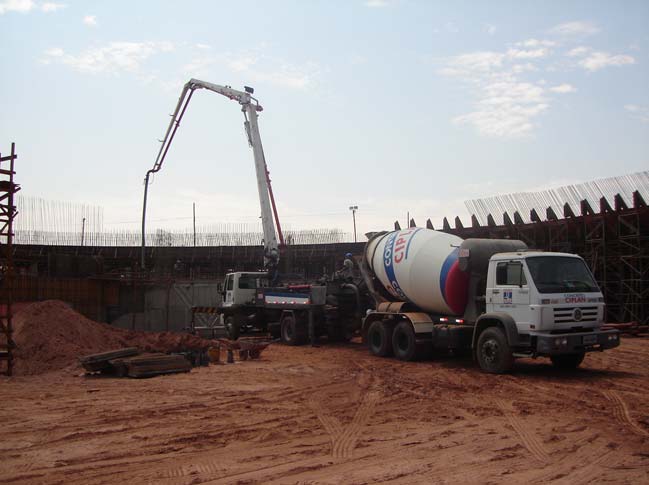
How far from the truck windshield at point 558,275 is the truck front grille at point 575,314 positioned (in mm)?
369

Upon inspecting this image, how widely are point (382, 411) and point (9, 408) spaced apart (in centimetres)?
600

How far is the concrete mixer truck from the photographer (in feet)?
38.5

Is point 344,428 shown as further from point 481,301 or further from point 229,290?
point 229,290

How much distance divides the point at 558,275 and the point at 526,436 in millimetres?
5392

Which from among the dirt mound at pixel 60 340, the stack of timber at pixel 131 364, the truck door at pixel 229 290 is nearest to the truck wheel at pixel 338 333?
the dirt mound at pixel 60 340

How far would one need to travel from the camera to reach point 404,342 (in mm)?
15562

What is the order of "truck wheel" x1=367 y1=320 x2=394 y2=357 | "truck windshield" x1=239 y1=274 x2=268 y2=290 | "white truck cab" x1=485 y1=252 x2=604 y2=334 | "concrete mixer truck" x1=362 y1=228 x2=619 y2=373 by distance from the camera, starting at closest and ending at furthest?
"white truck cab" x1=485 y1=252 x2=604 y2=334 → "concrete mixer truck" x1=362 y1=228 x2=619 y2=373 → "truck wheel" x1=367 y1=320 x2=394 y2=357 → "truck windshield" x1=239 y1=274 x2=268 y2=290

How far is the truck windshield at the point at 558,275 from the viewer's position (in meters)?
11.8

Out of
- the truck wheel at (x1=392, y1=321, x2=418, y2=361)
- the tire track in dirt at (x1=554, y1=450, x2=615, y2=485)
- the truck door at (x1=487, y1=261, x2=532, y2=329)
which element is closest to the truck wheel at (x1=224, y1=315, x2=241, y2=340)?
the truck wheel at (x1=392, y1=321, x2=418, y2=361)

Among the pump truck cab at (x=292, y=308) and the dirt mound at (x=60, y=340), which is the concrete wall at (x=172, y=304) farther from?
the dirt mound at (x=60, y=340)

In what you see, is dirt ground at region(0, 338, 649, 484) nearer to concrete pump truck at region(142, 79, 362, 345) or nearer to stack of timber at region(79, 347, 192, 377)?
stack of timber at region(79, 347, 192, 377)

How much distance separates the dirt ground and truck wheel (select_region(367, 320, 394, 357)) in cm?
281

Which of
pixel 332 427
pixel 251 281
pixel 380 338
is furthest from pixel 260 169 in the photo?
pixel 332 427

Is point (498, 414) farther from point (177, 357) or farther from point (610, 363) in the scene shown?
point (177, 357)
